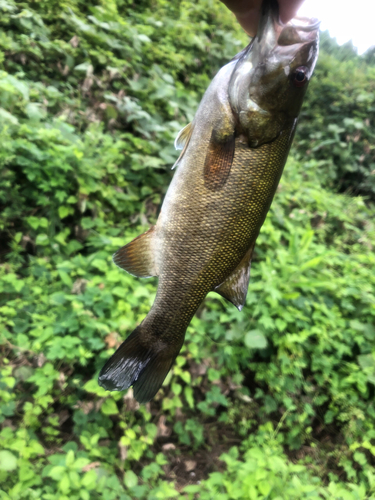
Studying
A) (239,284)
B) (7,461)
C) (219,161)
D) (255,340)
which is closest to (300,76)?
(219,161)

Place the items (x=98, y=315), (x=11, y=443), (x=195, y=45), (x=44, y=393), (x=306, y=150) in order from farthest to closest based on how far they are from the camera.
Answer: (x=306, y=150) < (x=195, y=45) < (x=98, y=315) < (x=44, y=393) < (x=11, y=443)

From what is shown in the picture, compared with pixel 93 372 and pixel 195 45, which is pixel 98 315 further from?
pixel 195 45

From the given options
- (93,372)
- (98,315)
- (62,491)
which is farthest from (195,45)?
(62,491)

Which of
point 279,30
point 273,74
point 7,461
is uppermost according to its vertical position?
point 279,30

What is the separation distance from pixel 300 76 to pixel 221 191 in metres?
0.46

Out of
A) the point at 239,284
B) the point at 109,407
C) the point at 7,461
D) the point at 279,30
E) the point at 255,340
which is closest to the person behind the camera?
the point at 279,30

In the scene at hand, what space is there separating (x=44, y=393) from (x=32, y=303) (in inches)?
24.7

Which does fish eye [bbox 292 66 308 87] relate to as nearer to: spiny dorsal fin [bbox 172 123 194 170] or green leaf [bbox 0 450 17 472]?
spiny dorsal fin [bbox 172 123 194 170]

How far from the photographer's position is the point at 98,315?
217cm

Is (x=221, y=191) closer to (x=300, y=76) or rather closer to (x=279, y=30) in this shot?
(x=300, y=76)

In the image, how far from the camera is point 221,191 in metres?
1.11

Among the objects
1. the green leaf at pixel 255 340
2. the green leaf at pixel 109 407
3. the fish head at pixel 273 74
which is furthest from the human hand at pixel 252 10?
the green leaf at pixel 109 407

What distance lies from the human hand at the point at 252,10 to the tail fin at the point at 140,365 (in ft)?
4.13

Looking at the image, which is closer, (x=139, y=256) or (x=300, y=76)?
(x=300, y=76)
